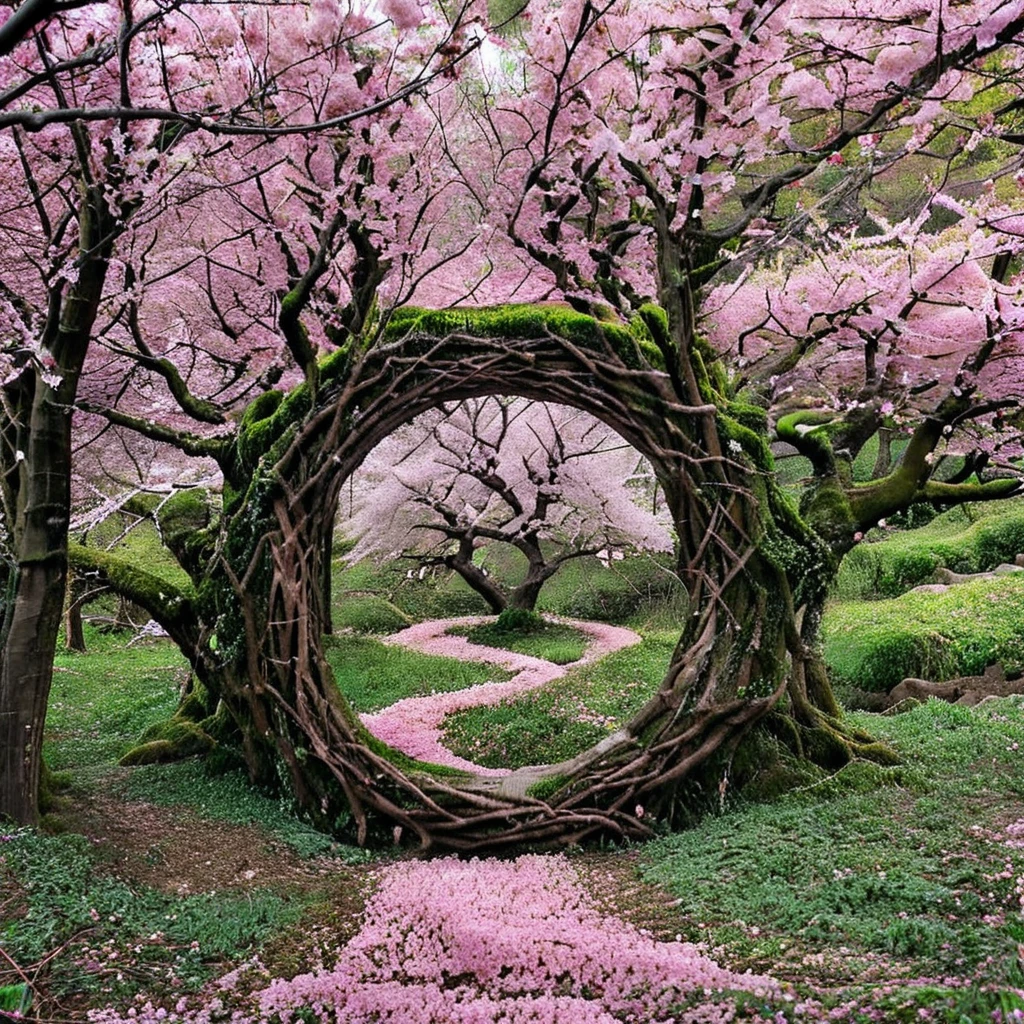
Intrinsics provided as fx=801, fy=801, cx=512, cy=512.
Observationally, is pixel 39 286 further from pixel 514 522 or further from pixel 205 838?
pixel 514 522

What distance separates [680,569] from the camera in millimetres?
4578

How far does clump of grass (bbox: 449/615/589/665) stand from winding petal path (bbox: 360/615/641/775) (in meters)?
0.15

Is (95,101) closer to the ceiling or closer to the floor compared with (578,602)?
closer to the ceiling

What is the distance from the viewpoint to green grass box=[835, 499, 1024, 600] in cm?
1330

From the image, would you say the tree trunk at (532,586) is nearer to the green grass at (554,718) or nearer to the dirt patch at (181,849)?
the green grass at (554,718)

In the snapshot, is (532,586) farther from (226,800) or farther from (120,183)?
(120,183)

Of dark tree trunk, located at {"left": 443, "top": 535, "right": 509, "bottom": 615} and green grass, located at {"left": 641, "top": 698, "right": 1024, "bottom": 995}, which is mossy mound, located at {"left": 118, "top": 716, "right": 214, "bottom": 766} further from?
dark tree trunk, located at {"left": 443, "top": 535, "right": 509, "bottom": 615}

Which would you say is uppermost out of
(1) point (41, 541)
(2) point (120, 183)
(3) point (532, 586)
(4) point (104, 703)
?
(2) point (120, 183)

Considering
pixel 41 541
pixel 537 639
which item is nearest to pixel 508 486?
pixel 537 639

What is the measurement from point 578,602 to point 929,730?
10.6 metres

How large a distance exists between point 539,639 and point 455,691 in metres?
3.37

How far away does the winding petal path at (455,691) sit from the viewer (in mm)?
6266

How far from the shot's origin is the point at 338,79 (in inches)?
251

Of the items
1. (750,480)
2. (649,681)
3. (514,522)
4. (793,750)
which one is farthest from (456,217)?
(793,750)
